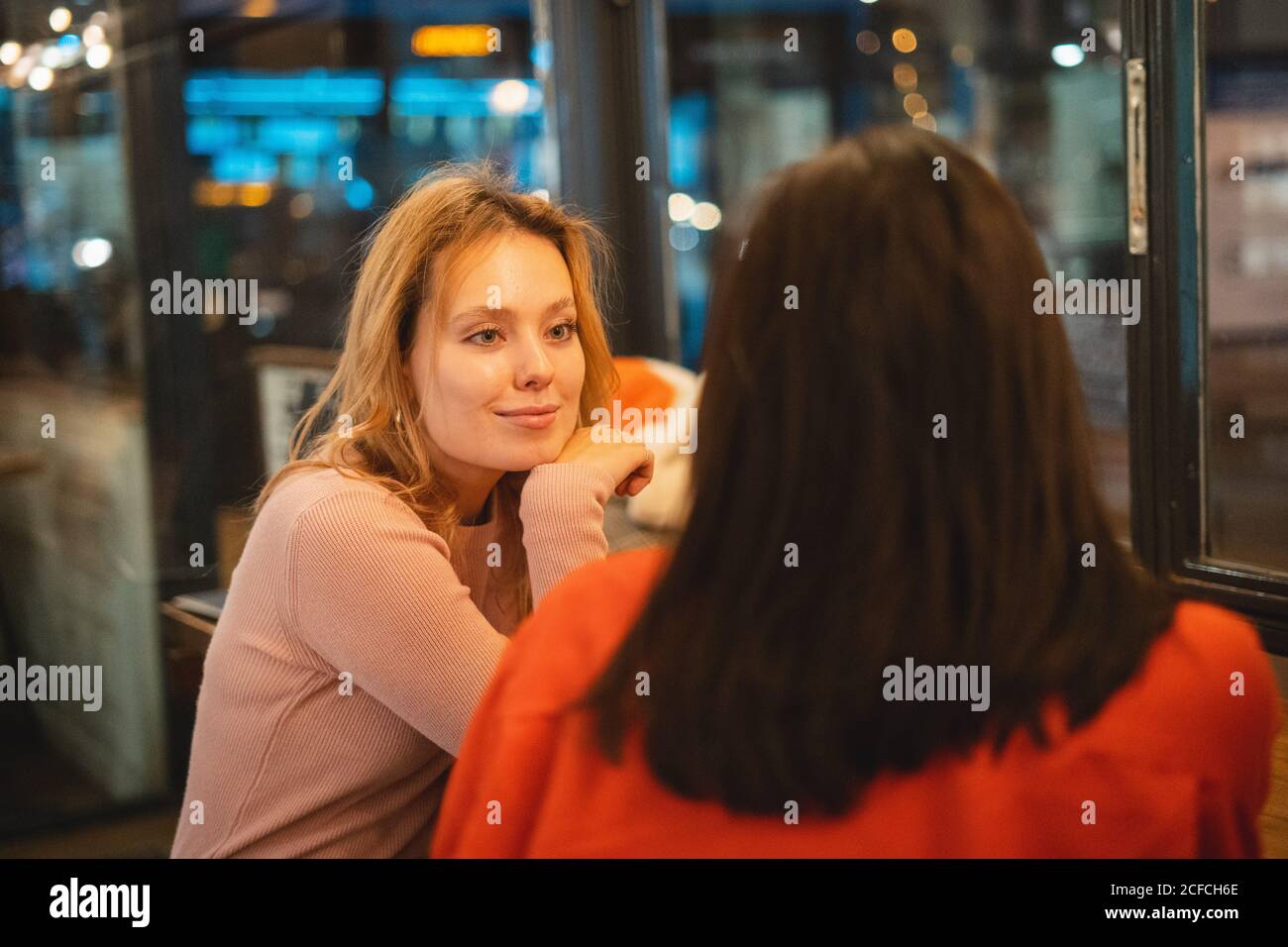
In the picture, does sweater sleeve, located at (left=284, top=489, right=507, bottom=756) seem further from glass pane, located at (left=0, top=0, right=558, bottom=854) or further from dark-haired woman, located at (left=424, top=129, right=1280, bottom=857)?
glass pane, located at (left=0, top=0, right=558, bottom=854)

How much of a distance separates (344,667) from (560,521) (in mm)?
280

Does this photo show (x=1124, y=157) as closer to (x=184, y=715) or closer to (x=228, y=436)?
(x=228, y=436)

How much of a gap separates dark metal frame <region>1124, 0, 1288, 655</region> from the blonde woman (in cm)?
73

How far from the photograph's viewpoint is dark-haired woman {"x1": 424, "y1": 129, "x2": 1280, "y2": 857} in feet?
2.56

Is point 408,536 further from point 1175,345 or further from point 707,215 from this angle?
point 707,215

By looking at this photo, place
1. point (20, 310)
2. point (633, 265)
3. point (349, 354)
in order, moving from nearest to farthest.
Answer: point (349, 354), point (20, 310), point (633, 265)

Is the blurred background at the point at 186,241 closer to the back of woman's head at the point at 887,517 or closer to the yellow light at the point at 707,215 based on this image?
the yellow light at the point at 707,215

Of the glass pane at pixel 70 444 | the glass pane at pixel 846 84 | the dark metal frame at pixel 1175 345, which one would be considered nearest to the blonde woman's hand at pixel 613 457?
the dark metal frame at pixel 1175 345

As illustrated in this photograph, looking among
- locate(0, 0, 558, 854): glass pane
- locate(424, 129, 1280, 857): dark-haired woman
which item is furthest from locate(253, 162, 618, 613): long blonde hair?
locate(0, 0, 558, 854): glass pane

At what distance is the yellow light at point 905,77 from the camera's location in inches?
204

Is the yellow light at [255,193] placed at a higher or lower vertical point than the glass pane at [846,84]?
lower
